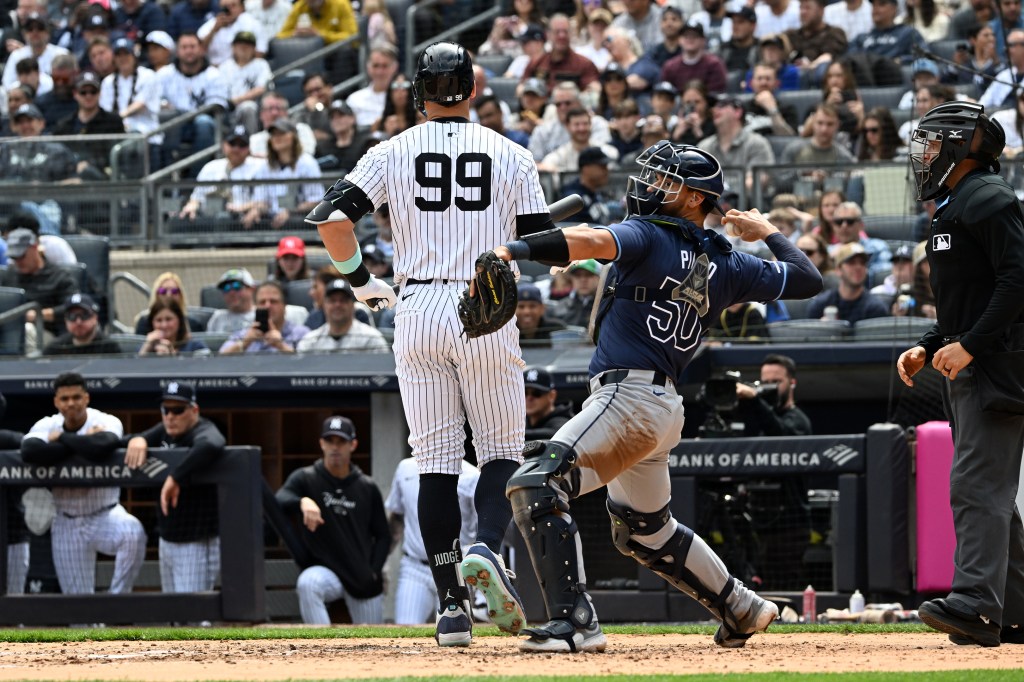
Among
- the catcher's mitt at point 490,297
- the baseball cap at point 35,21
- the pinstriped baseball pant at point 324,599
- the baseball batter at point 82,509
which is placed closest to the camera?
the catcher's mitt at point 490,297

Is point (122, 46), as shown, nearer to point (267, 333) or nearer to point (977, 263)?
point (267, 333)

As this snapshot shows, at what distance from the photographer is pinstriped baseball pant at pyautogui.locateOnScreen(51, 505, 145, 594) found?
8.91m

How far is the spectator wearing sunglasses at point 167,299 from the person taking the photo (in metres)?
10.9

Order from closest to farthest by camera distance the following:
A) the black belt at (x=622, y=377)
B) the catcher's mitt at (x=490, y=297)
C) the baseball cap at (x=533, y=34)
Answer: the catcher's mitt at (x=490, y=297)
the black belt at (x=622, y=377)
the baseball cap at (x=533, y=34)

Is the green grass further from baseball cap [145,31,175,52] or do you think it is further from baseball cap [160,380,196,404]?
baseball cap [145,31,175,52]

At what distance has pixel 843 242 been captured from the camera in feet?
35.0

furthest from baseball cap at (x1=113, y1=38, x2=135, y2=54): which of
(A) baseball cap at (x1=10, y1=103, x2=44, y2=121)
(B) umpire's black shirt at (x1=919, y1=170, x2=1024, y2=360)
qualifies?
(B) umpire's black shirt at (x1=919, y1=170, x2=1024, y2=360)

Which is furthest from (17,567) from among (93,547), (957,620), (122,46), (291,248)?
(122,46)

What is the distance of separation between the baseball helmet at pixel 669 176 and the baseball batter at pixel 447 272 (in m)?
0.38

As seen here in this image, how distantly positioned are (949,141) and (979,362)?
77cm

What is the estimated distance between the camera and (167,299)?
35.8 ft

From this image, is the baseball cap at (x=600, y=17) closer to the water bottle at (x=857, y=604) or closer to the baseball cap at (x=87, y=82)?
the baseball cap at (x=87, y=82)

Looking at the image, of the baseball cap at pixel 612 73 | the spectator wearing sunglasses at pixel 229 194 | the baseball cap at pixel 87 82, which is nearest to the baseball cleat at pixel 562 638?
the spectator wearing sunglasses at pixel 229 194

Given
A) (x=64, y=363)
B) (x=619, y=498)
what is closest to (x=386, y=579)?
(x=64, y=363)
